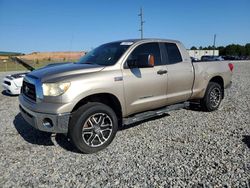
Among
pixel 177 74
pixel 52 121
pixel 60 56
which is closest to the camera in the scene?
pixel 52 121

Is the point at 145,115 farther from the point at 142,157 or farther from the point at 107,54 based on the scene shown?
the point at 107,54

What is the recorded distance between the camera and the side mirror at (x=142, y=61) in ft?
12.7

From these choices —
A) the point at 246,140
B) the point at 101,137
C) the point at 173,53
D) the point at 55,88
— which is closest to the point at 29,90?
the point at 55,88

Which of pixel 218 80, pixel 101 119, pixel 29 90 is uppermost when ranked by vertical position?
pixel 29 90

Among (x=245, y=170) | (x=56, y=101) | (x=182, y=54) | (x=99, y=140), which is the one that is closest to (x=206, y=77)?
(x=182, y=54)

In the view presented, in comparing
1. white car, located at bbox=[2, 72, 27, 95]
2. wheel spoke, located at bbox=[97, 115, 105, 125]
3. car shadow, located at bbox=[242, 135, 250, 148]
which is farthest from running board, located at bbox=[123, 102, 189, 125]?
white car, located at bbox=[2, 72, 27, 95]

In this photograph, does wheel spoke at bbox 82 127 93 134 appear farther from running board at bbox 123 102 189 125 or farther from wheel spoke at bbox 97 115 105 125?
running board at bbox 123 102 189 125

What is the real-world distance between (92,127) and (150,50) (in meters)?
2.03

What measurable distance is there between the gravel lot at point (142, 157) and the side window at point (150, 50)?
1.51 m

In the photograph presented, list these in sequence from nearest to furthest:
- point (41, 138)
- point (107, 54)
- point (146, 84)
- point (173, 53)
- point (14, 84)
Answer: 1. point (146, 84)
2. point (41, 138)
3. point (107, 54)
4. point (173, 53)
5. point (14, 84)

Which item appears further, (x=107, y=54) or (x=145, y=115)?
(x=107, y=54)

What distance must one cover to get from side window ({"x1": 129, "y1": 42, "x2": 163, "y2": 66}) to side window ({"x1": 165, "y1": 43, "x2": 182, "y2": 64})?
0.96 feet

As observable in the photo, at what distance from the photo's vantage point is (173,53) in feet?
16.0

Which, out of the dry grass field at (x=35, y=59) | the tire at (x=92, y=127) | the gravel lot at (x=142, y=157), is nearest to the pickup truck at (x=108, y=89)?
the tire at (x=92, y=127)
